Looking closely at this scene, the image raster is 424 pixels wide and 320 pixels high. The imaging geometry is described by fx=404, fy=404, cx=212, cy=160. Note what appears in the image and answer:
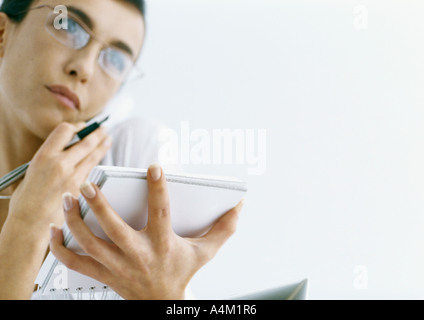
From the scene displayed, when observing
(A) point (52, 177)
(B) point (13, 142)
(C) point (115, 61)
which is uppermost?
(C) point (115, 61)

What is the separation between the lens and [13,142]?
0.79m

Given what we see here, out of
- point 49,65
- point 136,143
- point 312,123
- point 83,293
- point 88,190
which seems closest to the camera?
point 88,190

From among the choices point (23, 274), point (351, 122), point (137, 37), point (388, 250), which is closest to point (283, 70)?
point (351, 122)

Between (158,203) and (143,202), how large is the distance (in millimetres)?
25

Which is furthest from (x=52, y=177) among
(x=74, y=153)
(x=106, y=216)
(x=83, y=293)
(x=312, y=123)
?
(x=312, y=123)

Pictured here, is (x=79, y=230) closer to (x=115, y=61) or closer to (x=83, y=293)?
(x=83, y=293)

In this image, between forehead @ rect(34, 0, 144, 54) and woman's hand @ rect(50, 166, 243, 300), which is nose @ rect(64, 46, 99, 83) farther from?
woman's hand @ rect(50, 166, 243, 300)

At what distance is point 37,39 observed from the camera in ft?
2.32

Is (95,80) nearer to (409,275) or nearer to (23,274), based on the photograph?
(23,274)

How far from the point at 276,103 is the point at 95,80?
0.42m

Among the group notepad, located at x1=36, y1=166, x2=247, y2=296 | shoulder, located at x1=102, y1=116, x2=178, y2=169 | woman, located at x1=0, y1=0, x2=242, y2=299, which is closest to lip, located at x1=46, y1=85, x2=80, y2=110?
woman, located at x1=0, y1=0, x2=242, y2=299

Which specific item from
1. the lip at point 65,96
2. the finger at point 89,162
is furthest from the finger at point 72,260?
the lip at point 65,96

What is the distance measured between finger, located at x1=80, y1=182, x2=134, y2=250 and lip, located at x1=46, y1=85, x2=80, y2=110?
16.2 inches

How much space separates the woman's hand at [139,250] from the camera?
0.36 m
